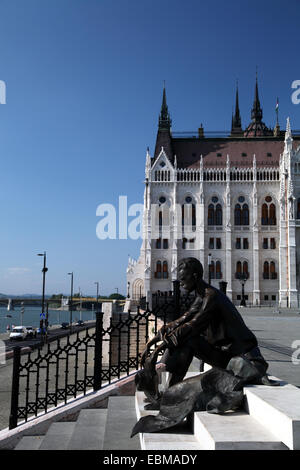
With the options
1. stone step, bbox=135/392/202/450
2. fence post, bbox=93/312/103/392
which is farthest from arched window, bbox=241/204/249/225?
stone step, bbox=135/392/202/450

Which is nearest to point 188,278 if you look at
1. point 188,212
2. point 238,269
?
point 238,269

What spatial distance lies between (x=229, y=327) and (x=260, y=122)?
246ft

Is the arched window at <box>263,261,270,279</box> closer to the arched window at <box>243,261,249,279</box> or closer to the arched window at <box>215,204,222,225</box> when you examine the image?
the arched window at <box>243,261,249,279</box>

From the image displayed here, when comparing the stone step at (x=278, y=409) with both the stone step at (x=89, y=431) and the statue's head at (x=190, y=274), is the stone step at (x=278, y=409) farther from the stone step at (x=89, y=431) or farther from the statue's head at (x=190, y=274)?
the stone step at (x=89, y=431)

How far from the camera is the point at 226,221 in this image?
57688 mm

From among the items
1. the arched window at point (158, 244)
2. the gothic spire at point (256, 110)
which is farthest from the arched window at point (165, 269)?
the gothic spire at point (256, 110)

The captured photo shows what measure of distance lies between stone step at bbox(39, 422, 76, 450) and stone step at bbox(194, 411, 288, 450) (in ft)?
6.88

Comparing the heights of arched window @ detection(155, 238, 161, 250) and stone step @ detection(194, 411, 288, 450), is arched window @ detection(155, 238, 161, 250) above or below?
above

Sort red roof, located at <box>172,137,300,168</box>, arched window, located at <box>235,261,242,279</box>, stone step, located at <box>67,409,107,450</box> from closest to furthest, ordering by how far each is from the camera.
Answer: stone step, located at <box>67,409,107,450</box> → arched window, located at <box>235,261,242,279</box> → red roof, located at <box>172,137,300,168</box>

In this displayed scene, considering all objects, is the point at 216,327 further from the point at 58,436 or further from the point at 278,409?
the point at 58,436

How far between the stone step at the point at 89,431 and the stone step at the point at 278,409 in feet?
6.18

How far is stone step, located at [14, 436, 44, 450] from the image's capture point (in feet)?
18.4

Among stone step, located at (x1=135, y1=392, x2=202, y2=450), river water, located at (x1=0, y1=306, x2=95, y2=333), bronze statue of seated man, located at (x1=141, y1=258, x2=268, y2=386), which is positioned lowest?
river water, located at (x1=0, y1=306, x2=95, y2=333)
